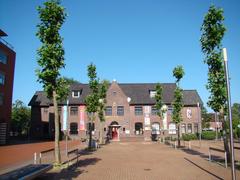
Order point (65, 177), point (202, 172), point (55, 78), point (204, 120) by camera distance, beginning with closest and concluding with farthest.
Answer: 1. point (65, 177)
2. point (202, 172)
3. point (55, 78)
4. point (204, 120)

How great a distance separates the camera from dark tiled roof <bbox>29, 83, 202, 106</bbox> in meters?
58.5

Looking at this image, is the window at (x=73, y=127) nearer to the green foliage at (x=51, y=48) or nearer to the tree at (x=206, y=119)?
the green foliage at (x=51, y=48)

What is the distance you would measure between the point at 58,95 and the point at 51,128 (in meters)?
41.2

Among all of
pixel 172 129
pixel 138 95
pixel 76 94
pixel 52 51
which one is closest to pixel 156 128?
pixel 172 129

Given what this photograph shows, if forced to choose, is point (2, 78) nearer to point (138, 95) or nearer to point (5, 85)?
point (5, 85)

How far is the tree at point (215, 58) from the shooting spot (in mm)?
19453

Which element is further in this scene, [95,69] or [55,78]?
[95,69]

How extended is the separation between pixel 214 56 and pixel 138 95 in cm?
4021

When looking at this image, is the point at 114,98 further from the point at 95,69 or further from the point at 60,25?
the point at 60,25

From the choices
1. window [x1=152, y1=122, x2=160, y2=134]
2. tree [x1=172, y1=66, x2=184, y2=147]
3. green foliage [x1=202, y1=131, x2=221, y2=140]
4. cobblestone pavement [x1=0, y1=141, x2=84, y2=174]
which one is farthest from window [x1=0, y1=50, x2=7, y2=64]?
green foliage [x1=202, y1=131, x2=221, y2=140]

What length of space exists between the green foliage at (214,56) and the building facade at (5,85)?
31.3 meters

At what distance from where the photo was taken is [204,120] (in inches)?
4060

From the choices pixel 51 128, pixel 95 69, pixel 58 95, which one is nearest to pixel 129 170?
pixel 58 95

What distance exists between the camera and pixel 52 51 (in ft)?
58.0
